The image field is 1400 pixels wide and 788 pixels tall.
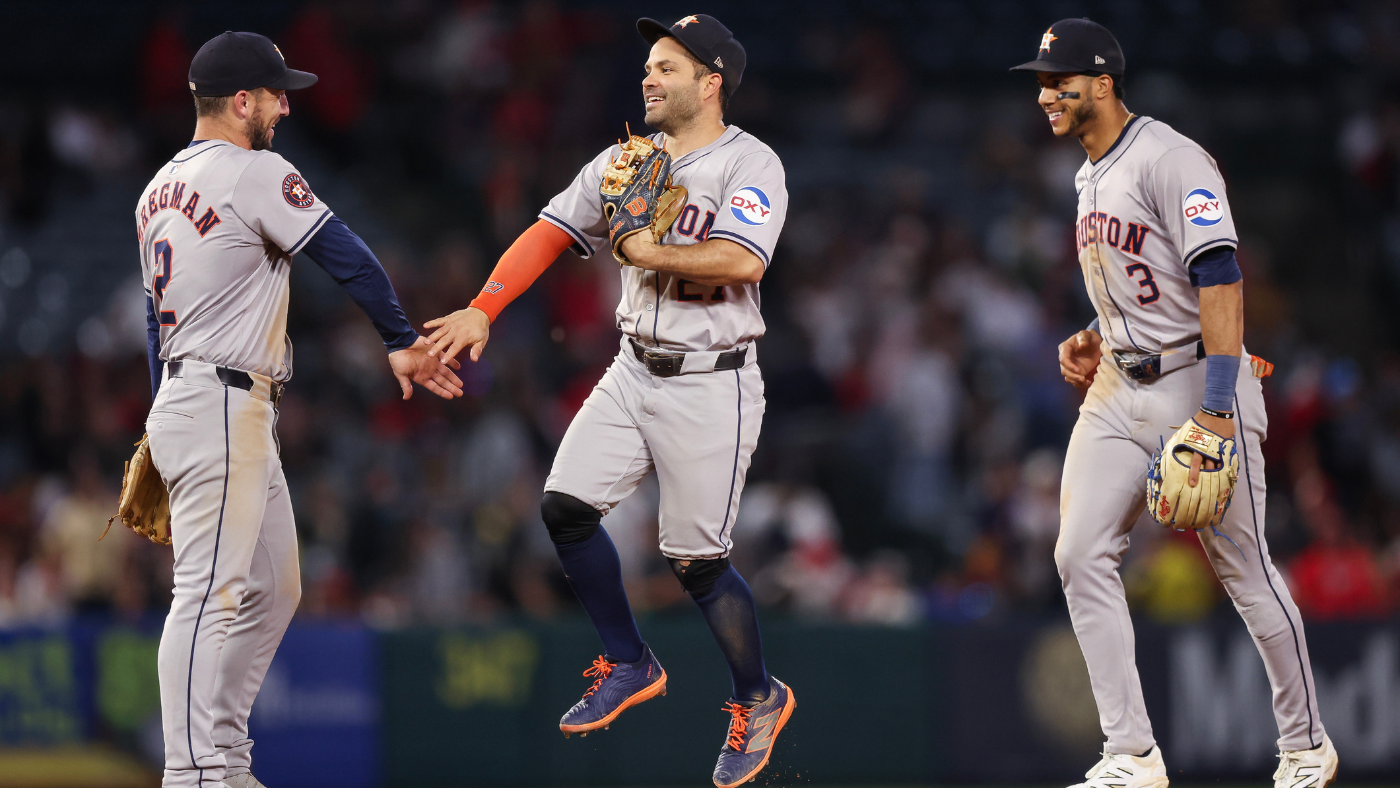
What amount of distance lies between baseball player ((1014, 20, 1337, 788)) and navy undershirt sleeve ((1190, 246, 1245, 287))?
0.07m

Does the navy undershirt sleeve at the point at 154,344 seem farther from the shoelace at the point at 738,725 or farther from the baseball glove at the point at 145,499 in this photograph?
the shoelace at the point at 738,725

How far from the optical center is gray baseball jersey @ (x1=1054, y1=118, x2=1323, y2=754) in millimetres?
4961

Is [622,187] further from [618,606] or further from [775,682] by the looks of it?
[775,682]

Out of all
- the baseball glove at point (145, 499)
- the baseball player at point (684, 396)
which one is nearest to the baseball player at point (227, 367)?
the baseball glove at point (145, 499)

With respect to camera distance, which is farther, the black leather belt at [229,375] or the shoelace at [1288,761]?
the shoelace at [1288,761]

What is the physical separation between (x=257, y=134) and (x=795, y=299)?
669 centimetres

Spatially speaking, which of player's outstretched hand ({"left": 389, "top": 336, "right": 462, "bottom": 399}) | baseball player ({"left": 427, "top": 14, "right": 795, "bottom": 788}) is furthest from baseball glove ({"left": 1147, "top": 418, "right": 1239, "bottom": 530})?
player's outstretched hand ({"left": 389, "top": 336, "right": 462, "bottom": 399})

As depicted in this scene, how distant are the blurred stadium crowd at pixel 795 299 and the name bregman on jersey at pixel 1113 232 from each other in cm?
350

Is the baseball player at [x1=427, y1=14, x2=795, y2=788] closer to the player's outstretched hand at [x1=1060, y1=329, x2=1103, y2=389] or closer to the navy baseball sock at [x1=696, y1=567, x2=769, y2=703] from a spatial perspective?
the navy baseball sock at [x1=696, y1=567, x2=769, y2=703]

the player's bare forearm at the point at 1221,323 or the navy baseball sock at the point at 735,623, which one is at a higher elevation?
the player's bare forearm at the point at 1221,323

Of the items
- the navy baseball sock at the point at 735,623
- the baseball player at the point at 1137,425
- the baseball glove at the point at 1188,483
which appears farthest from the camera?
the navy baseball sock at the point at 735,623

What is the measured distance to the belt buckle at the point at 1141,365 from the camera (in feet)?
16.4

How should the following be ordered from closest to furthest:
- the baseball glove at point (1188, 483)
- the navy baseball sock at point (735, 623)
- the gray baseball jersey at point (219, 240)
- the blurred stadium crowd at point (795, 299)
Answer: the baseball glove at point (1188, 483), the gray baseball jersey at point (219, 240), the navy baseball sock at point (735, 623), the blurred stadium crowd at point (795, 299)

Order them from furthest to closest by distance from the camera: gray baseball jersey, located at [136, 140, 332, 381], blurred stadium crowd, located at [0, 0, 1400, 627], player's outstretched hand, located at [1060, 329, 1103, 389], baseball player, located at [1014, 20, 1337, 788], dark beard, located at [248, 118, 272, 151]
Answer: blurred stadium crowd, located at [0, 0, 1400, 627] → player's outstretched hand, located at [1060, 329, 1103, 389] → dark beard, located at [248, 118, 272, 151] → baseball player, located at [1014, 20, 1337, 788] → gray baseball jersey, located at [136, 140, 332, 381]
